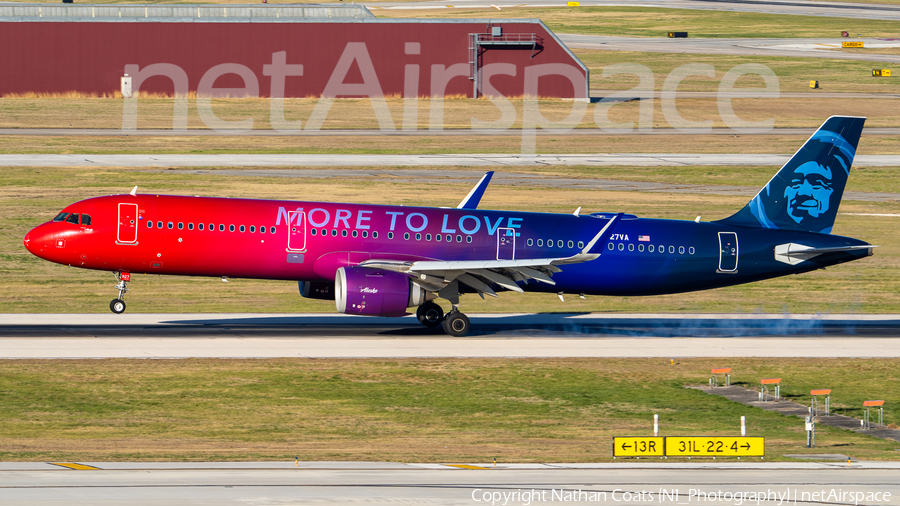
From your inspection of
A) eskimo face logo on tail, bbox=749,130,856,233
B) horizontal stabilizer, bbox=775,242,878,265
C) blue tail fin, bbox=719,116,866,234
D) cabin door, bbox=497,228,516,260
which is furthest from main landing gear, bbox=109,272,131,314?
horizontal stabilizer, bbox=775,242,878,265

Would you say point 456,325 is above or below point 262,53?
below

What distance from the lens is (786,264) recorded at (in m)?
44.7

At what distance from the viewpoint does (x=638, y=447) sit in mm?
27359

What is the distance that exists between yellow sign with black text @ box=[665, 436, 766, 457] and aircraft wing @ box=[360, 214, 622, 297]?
13304 mm

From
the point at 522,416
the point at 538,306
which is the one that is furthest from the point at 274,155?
the point at 522,416

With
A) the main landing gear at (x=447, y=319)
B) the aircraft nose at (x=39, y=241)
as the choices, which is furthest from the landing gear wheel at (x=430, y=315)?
the aircraft nose at (x=39, y=241)

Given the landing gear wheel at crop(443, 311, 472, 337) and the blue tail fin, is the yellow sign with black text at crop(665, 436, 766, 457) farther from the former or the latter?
the blue tail fin

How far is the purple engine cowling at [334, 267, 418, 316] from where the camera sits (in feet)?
131

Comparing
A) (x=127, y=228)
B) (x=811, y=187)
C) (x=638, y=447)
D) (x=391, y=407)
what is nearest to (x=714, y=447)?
(x=638, y=447)

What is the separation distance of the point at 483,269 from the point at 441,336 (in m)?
3.70

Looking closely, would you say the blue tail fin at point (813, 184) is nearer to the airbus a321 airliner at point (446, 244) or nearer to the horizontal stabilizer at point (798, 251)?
the airbus a321 airliner at point (446, 244)

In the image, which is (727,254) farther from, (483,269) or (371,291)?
(371,291)

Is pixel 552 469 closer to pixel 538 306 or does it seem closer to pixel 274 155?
pixel 538 306

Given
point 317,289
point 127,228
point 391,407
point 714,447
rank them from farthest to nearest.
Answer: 1. point 317,289
2. point 127,228
3. point 391,407
4. point 714,447
